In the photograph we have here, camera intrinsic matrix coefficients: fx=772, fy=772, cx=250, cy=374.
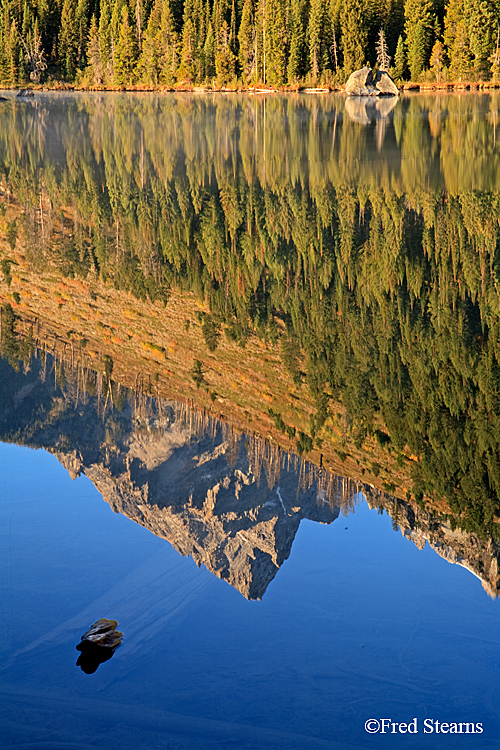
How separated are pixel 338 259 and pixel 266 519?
4.46 m

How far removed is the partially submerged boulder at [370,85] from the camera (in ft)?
216

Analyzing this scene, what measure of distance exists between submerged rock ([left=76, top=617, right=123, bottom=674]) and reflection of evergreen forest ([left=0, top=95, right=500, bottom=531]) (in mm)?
2324

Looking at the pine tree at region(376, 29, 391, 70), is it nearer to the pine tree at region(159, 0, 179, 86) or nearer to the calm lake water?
the pine tree at region(159, 0, 179, 86)

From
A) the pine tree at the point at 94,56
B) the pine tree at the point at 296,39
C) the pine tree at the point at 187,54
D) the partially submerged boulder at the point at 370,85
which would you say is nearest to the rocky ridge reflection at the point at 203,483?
the partially submerged boulder at the point at 370,85

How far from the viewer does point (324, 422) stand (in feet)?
20.9

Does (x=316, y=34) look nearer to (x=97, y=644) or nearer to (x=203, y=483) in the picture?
(x=203, y=483)

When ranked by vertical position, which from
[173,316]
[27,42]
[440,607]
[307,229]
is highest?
[27,42]

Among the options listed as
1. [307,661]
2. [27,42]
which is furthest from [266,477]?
[27,42]

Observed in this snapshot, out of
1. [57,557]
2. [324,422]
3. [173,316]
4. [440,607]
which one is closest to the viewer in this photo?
[440,607]

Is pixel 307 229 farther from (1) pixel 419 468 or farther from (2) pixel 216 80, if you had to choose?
(2) pixel 216 80

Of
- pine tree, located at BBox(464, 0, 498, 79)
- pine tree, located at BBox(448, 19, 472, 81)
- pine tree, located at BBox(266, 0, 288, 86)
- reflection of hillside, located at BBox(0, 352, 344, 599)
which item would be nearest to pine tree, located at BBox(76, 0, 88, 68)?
pine tree, located at BBox(266, 0, 288, 86)

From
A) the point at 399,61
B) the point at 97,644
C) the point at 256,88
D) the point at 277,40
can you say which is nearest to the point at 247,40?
the point at 256,88

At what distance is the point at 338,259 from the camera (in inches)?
363

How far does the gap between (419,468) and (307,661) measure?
211cm
